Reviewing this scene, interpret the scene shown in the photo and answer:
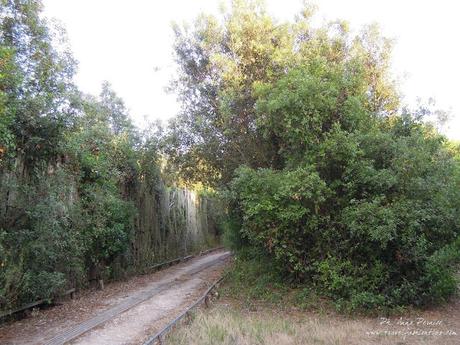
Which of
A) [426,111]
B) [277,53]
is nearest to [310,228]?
[426,111]

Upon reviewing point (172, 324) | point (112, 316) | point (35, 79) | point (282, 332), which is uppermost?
point (35, 79)

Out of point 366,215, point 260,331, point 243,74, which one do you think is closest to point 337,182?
point 366,215

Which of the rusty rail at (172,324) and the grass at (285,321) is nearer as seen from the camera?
the rusty rail at (172,324)

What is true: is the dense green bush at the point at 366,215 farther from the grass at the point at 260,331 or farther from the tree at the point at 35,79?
the tree at the point at 35,79

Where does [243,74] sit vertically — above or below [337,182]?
above

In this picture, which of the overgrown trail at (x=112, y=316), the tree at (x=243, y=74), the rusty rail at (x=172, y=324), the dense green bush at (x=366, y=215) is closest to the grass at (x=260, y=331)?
the rusty rail at (x=172, y=324)

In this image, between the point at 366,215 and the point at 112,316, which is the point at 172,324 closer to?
the point at 112,316

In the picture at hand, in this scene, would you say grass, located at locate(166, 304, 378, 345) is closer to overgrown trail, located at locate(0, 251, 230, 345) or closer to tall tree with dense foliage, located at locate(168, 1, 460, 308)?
overgrown trail, located at locate(0, 251, 230, 345)

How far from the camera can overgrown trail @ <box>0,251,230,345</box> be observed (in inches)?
307

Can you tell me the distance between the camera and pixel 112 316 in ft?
30.8

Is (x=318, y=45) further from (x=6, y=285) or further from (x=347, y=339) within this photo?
(x=6, y=285)

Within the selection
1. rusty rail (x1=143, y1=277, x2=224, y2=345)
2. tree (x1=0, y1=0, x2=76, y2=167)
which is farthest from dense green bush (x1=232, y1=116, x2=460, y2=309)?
tree (x1=0, y1=0, x2=76, y2=167)

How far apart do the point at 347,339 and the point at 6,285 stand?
6421 millimetres

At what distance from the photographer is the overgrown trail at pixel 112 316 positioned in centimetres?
779
